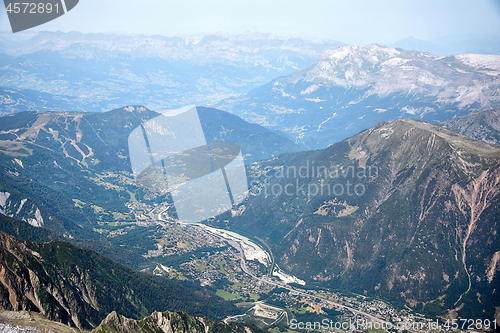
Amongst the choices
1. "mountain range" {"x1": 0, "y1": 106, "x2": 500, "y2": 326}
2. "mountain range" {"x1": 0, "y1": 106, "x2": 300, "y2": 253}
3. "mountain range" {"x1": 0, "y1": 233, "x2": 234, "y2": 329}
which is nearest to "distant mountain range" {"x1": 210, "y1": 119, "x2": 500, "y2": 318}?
"mountain range" {"x1": 0, "y1": 106, "x2": 500, "y2": 326}

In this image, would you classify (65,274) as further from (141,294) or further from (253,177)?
(253,177)

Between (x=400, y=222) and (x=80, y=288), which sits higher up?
(x=80, y=288)

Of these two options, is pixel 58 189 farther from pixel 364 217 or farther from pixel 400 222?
pixel 400 222

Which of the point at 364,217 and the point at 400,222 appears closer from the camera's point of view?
the point at 400,222

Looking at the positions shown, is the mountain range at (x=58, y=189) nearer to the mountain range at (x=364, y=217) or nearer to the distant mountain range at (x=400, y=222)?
the mountain range at (x=364, y=217)

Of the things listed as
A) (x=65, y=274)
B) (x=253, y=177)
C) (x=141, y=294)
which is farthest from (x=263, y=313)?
(x=253, y=177)

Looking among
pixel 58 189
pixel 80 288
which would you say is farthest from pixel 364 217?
pixel 58 189

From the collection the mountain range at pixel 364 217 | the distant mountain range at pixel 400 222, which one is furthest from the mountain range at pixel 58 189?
the distant mountain range at pixel 400 222

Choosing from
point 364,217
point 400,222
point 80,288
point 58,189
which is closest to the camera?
point 80,288

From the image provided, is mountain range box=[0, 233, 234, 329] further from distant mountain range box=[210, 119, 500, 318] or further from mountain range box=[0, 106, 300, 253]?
distant mountain range box=[210, 119, 500, 318]
